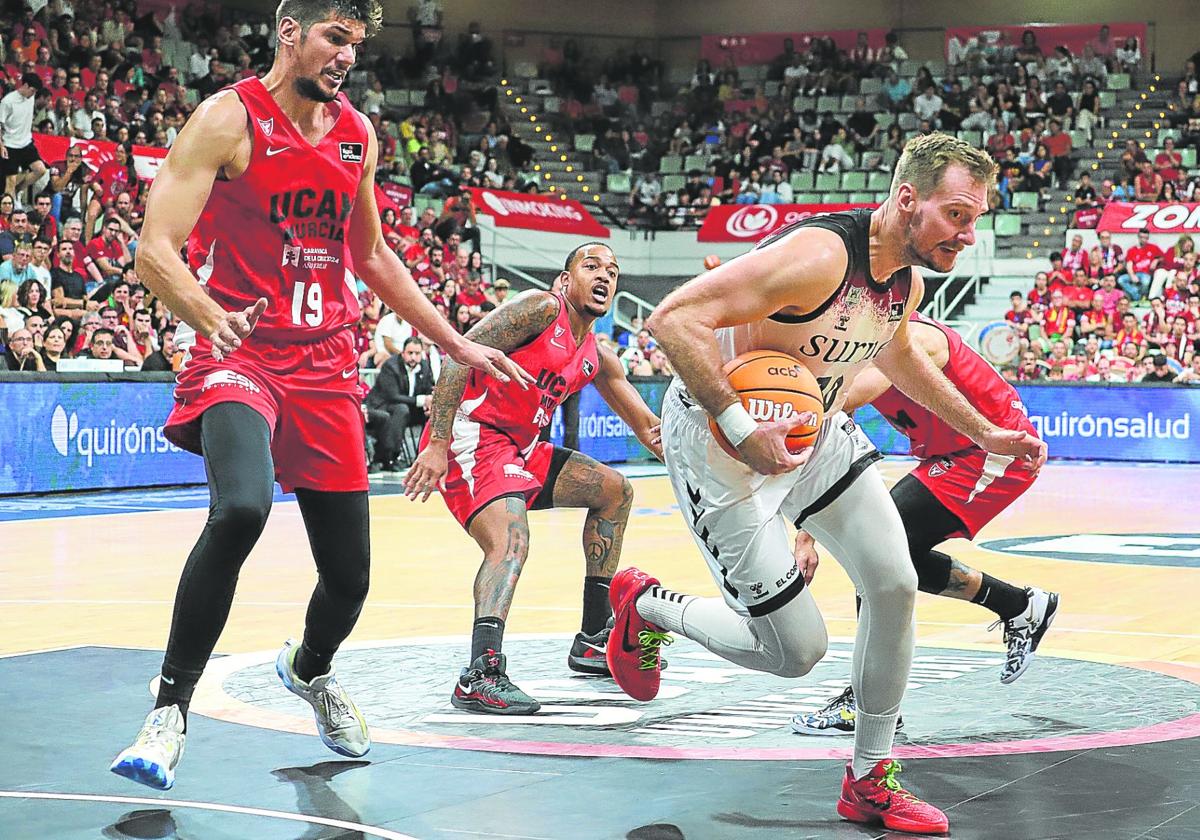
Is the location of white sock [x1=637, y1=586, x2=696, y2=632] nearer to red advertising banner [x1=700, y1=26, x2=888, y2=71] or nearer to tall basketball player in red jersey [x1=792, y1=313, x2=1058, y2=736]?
tall basketball player in red jersey [x1=792, y1=313, x2=1058, y2=736]

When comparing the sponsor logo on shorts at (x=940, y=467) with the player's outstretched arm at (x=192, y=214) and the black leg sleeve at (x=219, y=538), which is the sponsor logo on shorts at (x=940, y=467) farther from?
the player's outstretched arm at (x=192, y=214)

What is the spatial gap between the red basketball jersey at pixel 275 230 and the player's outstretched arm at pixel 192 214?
0.08 metres

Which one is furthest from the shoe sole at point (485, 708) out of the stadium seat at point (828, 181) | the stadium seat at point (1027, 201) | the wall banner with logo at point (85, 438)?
the stadium seat at point (828, 181)

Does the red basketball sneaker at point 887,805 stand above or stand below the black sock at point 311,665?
below

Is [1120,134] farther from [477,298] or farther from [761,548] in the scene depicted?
[761,548]

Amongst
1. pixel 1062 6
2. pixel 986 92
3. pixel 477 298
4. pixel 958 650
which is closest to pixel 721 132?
pixel 986 92

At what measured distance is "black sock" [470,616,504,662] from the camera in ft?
19.9

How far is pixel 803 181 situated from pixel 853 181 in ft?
3.37

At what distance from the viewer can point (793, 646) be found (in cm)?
474

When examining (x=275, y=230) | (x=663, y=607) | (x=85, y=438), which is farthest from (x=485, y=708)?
(x=85, y=438)

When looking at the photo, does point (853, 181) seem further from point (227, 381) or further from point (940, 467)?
point (227, 381)

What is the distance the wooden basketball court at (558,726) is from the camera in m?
4.35

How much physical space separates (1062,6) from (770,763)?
101ft

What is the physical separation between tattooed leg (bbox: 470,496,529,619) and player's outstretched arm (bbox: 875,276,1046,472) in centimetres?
174
